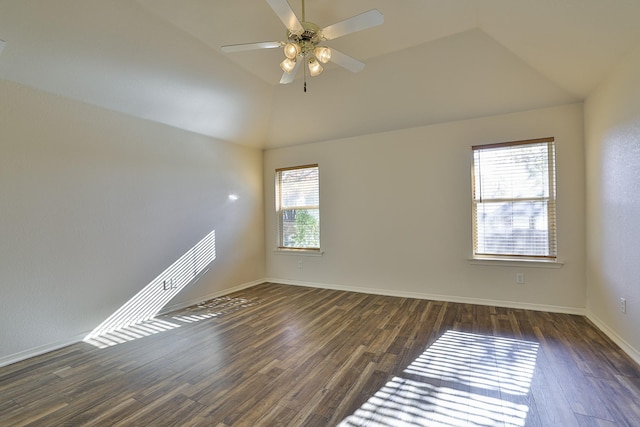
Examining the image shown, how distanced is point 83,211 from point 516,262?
4927 millimetres

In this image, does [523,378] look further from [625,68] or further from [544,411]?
[625,68]

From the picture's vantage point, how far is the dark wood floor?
1.76m

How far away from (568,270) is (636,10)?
2.62 meters

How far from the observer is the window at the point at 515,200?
350cm

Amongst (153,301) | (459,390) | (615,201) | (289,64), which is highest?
(289,64)

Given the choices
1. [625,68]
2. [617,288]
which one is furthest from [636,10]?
[617,288]

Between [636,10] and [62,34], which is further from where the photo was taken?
[62,34]

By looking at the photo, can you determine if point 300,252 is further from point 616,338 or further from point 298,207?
point 616,338

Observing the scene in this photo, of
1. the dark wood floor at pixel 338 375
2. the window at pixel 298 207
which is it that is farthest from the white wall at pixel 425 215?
the dark wood floor at pixel 338 375

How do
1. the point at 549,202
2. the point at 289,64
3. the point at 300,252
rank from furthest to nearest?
1. the point at 300,252
2. the point at 549,202
3. the point at 289,64

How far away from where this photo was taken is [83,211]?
2951 millimetres

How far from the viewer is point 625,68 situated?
2.41 meters

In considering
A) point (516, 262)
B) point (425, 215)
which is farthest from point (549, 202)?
point (425, 215)

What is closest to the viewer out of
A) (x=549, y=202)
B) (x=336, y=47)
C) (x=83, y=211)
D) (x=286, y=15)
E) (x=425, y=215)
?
(x=286, y=15)
